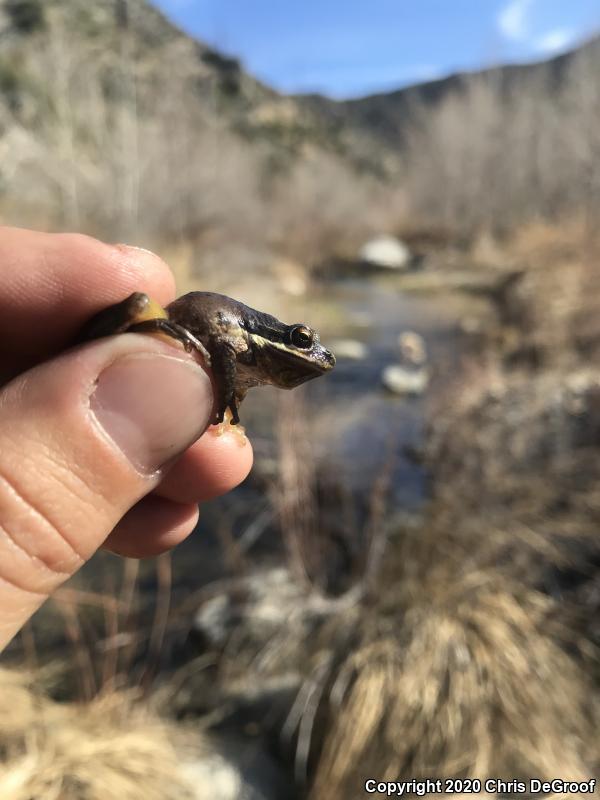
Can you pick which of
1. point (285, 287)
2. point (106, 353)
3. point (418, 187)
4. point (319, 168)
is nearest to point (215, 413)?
point (106, 353)

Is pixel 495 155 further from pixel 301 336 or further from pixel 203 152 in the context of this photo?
pixel 301 336

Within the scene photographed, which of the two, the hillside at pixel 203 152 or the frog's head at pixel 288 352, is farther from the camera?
the hillside at pixel 203 152

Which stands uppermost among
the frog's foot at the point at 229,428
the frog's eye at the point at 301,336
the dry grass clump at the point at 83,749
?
the frog's eye at the point at 301,336

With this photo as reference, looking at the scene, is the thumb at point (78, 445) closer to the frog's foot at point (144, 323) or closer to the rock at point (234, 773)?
the frog's foot at point (144, 323)

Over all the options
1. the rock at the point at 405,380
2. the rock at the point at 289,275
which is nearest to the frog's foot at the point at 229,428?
the rock at the point at 405,380

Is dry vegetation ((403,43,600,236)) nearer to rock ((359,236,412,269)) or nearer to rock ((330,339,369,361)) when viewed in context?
rock ((359,236,412,269))

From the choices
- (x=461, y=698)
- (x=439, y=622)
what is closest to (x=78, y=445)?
(x=461, y=698)

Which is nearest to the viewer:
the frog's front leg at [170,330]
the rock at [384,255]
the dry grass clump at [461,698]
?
the frog's front leg at [170,330]
